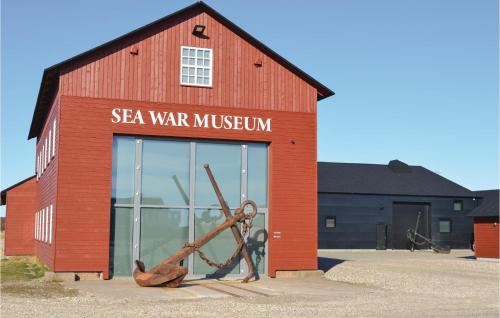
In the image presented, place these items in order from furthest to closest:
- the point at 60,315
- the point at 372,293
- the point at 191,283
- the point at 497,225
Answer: the point at 497,225 → the point at 191,283 → the point at 372,293 → the point at 60,315

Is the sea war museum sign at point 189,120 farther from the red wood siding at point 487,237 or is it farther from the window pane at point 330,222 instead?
the window pane at point 330,222

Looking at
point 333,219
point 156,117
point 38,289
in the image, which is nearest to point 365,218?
point 333,219

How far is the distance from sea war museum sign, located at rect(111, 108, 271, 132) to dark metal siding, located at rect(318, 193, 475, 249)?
23727mm

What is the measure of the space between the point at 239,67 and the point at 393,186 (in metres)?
28.4

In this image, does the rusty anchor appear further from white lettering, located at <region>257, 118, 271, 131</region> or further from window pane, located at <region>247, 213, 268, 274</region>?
white lettering, located at <region>257, 118, 271, 131</region>

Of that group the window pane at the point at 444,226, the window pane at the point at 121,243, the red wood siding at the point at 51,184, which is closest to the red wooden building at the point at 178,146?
the window pane at the point at 121,243

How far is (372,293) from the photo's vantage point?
17.2 meters

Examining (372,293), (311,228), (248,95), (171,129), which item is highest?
(248,95)

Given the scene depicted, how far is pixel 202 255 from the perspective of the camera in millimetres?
18516

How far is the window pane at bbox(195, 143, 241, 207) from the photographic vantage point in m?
20.8

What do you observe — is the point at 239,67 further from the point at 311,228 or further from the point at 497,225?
the point at 497,225

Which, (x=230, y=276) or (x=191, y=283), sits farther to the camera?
(x=230, y=276)

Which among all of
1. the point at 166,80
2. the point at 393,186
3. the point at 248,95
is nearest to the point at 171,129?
the point at 166,80

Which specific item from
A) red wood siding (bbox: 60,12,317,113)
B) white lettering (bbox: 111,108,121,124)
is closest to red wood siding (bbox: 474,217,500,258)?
red wood siding (bbox: 60,12,317,113)
